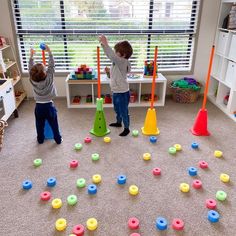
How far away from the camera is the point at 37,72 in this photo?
2.15m

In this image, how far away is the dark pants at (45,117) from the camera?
2338 mm

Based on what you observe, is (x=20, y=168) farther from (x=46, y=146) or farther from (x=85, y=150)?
(x=85, y=150)

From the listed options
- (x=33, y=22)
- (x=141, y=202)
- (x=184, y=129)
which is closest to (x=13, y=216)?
(x=141, y=202)

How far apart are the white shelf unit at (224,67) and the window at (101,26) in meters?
0.36

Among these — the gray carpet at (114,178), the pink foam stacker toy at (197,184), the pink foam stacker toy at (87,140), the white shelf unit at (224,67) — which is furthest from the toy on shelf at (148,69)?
the pink foam stacker toy at (197,184)

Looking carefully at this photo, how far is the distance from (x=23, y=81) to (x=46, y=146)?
156 centimetres

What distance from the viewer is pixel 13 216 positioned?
1625 mm

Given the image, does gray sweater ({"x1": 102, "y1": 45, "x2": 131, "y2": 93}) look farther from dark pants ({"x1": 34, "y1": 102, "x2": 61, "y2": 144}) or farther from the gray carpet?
dark pants ({"x1": 34, "y1": 102, "x2": 61, "y2": 144})

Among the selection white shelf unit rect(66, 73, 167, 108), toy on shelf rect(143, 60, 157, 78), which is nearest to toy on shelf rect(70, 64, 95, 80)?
white shelf unit rect(66, 73, 167, 108)

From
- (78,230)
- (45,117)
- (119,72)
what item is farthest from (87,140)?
(78,230)

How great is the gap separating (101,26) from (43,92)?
1.63m

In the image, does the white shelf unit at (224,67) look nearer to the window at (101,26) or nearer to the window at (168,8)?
the window at (101,26)

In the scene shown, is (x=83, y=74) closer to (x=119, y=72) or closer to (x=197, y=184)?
(x=119, y=72)

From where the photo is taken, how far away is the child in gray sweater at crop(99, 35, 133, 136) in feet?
7.34
